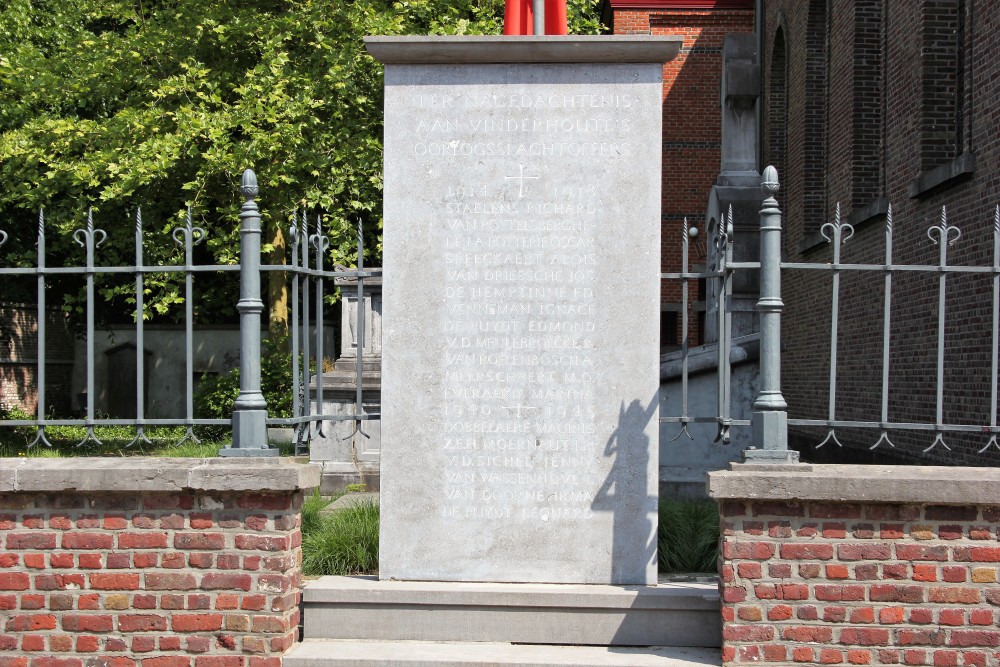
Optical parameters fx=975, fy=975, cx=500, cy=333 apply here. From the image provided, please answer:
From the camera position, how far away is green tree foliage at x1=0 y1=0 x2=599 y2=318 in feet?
41.8

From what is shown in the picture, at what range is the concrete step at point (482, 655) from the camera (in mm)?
4340

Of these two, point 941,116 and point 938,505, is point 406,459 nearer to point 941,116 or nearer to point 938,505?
point 938,505

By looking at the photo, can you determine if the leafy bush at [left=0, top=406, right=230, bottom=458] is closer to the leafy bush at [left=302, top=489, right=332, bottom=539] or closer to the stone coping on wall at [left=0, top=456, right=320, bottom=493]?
the leafy bush at [left=302, top=489, right=332, bottom=539]

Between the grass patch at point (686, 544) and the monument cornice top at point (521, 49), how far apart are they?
2.52 meters

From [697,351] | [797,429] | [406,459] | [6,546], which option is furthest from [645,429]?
[797,429]

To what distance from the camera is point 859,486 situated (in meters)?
4.25

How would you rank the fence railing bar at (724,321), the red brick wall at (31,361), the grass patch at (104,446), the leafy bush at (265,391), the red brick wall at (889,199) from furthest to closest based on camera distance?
the red brick wall at (31,361) < the leafy bush at (265,391) < the grass patch at (104,446) < the red brick wall at (889,199) < the fence railing bar at (724,321)

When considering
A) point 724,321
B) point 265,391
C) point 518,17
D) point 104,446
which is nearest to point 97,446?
point 104,446

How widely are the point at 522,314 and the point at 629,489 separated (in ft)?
3.35

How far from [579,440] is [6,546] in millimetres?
2759

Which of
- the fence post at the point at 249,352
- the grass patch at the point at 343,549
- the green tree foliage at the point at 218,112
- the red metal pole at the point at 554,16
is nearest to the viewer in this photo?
the fence post at the point at 249,352

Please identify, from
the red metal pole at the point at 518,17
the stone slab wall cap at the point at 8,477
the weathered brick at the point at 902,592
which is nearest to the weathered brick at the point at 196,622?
the stone slab wall cap at the point at 8,477

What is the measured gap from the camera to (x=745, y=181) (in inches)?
472

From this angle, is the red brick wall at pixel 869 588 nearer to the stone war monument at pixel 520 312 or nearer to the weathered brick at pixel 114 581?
the stone war monument at pixel 520 312
